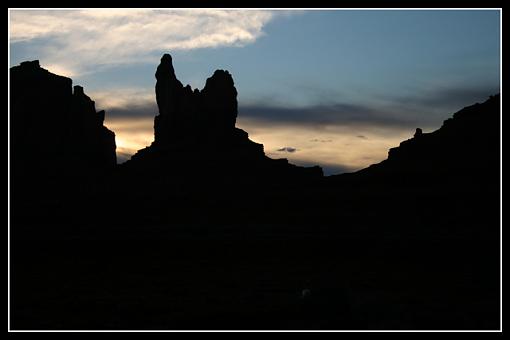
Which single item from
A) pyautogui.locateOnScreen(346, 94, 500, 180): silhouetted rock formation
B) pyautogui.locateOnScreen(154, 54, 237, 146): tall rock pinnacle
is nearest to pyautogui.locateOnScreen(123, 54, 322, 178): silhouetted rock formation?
pyautogui.locateOnScreen(154, 54, 237, 146): tall rock pinnacle

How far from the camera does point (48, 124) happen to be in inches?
4348

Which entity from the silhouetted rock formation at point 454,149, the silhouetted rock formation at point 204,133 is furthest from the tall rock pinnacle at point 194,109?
the silhouetted rock formation at point 454,149

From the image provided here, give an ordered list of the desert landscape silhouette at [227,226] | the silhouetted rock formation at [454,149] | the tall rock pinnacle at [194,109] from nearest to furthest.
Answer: the desert landscape silhouette at [227,226] → the silhouetted rock formation at [454,149] → the tall rock pinnacle at [194,109]

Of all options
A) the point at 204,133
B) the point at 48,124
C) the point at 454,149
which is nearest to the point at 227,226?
the point at 454,149

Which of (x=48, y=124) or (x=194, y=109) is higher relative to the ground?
(x=194, y=109)

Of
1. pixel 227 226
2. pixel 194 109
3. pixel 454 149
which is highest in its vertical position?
pixel 194 109

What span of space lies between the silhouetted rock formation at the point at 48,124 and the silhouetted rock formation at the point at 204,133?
31.8ft

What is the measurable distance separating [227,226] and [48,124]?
59582 mm

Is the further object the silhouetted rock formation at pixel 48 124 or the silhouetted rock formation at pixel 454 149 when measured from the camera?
the silhouetted rock formation at pixel 48 124

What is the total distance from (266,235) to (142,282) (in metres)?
28.3

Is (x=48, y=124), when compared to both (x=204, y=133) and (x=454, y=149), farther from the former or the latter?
(x=454, y=149)

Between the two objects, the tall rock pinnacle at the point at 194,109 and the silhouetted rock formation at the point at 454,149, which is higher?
the tall rock pinnacle at the point at 194,109

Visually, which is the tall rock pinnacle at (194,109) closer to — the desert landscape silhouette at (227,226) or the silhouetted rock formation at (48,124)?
the desert landscape silhouette at (227,226)

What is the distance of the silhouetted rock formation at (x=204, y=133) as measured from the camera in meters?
119
